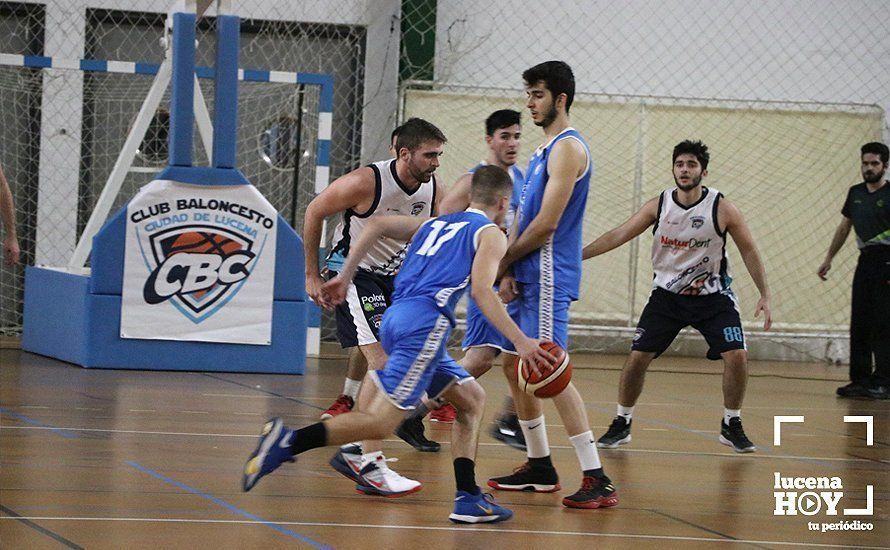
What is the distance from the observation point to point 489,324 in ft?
21.6

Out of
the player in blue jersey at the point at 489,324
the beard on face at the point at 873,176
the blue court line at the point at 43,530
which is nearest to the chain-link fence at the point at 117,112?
the beard on face at the point at 873,176

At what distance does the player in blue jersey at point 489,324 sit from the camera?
21.4ft

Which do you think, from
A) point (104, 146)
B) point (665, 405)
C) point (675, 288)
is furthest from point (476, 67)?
point (675, 288)

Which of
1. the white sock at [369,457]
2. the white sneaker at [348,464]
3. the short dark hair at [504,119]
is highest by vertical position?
the short dark hair at [504,119]

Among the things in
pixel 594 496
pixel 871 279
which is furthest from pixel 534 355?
pixel 871 279

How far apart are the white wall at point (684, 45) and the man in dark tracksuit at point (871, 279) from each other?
375 cm

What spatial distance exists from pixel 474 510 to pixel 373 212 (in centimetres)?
247

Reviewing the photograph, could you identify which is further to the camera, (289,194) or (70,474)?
(289,194)

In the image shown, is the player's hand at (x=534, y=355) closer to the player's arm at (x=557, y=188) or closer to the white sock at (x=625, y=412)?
the player's arm at (x=557, y=188)

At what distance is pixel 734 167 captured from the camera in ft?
47.0

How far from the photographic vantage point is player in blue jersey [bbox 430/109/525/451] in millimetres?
6530

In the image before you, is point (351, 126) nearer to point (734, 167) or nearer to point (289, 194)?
point (289, 194)

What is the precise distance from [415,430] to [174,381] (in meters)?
3.24

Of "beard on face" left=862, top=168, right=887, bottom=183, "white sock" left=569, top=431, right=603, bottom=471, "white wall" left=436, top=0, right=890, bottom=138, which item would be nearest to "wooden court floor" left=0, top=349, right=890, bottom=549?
"white sock" left=569, top=431, right=603, bottom=471
